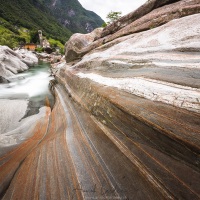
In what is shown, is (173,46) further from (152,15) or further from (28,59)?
(28,59)

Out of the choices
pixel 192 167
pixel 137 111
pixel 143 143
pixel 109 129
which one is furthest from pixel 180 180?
pixel 109 129

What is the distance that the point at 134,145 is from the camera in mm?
2064

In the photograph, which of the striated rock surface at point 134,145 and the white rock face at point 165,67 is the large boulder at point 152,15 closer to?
the white rock face at point 165,67

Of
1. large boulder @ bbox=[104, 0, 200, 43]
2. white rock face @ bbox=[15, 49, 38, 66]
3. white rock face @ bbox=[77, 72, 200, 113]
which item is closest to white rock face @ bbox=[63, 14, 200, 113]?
white rock face @ bbox=[77, 72, 200, 113]

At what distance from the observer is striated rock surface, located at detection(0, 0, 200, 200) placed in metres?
1.61

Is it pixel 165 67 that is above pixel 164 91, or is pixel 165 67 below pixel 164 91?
above

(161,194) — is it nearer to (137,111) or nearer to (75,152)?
(137,111)

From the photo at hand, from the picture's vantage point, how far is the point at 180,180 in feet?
4.93

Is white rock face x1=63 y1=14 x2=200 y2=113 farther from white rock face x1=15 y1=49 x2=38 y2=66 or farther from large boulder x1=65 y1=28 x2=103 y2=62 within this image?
white rock face x1=15 y1=49 x2=38 y2=66

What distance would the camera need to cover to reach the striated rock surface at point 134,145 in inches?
63.5

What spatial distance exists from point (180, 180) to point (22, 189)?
222 centimetres

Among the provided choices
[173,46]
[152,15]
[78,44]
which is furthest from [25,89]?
[173,46]

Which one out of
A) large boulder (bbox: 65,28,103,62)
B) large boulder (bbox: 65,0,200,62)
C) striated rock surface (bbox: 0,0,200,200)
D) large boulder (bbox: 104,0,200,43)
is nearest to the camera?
striated rock surface (bbox: 0,0,200,200)

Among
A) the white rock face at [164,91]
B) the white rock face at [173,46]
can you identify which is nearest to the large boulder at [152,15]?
the white rock face at [173,46]
